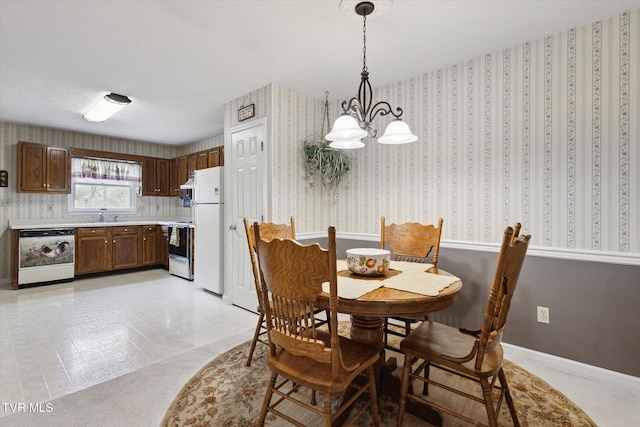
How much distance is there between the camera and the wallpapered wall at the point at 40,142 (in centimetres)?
455

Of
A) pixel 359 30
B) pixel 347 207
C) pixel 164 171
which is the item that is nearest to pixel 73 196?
pixel 164 171

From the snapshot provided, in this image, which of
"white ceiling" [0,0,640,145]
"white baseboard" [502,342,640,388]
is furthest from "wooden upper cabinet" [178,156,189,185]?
"white baseboard" [502,342,640,388]

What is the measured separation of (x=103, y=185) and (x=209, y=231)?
9.66 ft

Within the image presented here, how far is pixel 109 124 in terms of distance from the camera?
15.4 ft

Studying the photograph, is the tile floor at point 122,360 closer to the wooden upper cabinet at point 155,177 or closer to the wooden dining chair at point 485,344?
the wooden dining chair at point 485,344

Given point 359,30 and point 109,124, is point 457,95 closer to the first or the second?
point 359,30

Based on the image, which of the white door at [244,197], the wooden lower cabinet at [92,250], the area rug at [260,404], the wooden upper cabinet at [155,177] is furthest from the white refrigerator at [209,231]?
the wooden upper cabinet at [155,177]

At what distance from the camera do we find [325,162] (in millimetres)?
3326

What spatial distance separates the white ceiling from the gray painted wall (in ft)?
5.67

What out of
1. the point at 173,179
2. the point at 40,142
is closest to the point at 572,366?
the point at 173,179

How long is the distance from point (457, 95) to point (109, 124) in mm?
4876

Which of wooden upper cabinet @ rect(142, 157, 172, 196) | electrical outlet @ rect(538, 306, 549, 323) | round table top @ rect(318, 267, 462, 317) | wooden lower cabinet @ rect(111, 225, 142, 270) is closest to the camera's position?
round table top @ rect(318, 267, 462, 317)

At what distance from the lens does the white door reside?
3.31 m

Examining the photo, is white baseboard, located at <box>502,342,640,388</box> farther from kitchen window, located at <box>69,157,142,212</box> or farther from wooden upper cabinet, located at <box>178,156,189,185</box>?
kitchen window, located at <box>69,157,142,212</box>
